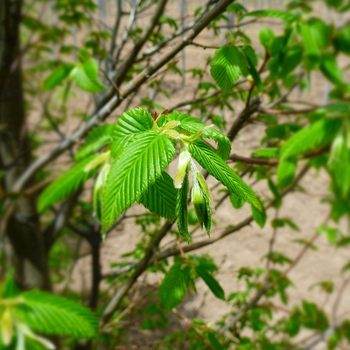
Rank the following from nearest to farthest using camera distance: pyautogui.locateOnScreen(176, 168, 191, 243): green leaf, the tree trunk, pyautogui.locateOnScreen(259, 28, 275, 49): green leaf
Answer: pyautogui.locateOnScreen(176, 168, 191, 243): green leaf
pyautogui.locateOnScreen(259, 28, 275, 49): green leaf
the tree trunk

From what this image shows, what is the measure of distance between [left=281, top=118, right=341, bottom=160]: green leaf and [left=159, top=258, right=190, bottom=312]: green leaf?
303 millimetres

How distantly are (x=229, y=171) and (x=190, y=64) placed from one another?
781mm

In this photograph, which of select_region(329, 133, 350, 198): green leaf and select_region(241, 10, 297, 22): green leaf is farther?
select_region(329, 133, 350, 198): green leaf

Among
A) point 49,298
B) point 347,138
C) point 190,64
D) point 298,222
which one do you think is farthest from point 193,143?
point 298,222

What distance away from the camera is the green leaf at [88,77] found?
29.1 inches

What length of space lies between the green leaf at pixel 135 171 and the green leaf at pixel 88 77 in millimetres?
443

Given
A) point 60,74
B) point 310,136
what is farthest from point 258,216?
point 60,74

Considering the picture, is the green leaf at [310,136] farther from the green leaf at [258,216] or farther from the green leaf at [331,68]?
the green leaf at [331,68]

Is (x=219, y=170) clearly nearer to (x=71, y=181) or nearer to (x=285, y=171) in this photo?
(x=71, y=181)

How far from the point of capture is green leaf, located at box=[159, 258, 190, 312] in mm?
604

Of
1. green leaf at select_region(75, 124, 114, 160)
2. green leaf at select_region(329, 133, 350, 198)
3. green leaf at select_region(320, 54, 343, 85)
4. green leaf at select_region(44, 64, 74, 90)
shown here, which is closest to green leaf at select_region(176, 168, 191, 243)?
green leaf at select_region(75, 124, 114, 160)

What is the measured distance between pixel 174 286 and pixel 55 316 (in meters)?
0.20

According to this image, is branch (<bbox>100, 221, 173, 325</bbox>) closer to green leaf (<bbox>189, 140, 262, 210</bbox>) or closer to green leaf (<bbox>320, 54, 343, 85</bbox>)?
green leaf (<bbox>189, 140, 262, 210</bbox>)

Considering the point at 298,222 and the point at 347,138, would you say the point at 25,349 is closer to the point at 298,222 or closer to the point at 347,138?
the point at 347,138
